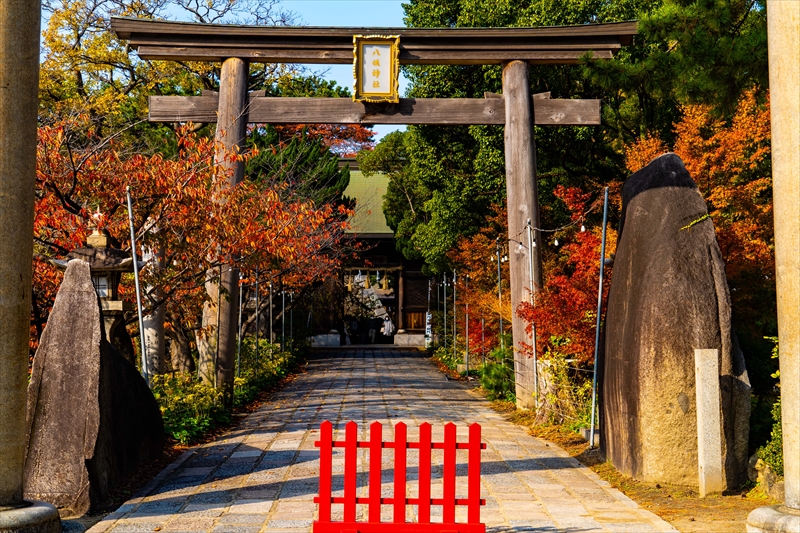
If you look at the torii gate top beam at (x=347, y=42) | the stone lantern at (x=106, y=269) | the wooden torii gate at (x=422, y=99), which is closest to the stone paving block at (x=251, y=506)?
the stone lantern at (x=106, y=269)

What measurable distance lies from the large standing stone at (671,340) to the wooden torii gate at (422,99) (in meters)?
Result: 5.48

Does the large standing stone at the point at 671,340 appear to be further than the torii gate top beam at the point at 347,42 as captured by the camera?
No

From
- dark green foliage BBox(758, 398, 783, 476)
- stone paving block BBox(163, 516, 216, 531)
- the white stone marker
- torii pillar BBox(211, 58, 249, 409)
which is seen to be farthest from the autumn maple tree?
dark green foliage BBox(758, 398, 783, 476)

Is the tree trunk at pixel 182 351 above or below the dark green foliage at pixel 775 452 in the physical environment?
above

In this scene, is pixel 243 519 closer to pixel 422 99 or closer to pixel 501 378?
pixel 422 99

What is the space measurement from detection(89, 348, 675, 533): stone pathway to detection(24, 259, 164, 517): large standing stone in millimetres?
419

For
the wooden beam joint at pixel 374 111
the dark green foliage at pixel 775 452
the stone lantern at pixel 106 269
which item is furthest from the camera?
the wooden beam joint at pixel 374 111

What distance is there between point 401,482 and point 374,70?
9.29 meters

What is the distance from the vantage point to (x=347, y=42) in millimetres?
14234

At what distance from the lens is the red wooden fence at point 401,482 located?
6027 millimetres

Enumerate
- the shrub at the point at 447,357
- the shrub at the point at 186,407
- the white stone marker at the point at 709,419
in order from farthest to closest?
the shrub at the point at 447,357 → the shrub at the point at 186,407 → the white stone marker at the point at 709,419

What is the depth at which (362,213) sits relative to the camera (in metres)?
35.8

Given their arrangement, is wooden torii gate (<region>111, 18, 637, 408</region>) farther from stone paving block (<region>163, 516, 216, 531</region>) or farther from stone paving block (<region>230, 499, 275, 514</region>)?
stone paving block (<region>163, 516, 216, 531</region>)

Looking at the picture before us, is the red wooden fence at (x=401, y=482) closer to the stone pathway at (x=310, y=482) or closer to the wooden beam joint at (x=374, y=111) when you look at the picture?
the stone pathway at (x=310, y=482)
